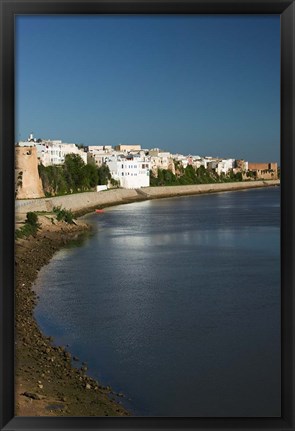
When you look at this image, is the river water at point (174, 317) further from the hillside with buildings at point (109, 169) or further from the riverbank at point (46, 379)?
the hillside with buildings at point (109, 169)

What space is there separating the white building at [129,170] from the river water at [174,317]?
4456mm

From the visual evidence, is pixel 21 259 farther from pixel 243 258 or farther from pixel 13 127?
pixel 13 127

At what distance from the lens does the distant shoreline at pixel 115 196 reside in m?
7.25

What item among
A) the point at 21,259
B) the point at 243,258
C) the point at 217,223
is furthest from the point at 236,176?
the point at 21,259

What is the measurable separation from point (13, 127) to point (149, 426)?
46 cm

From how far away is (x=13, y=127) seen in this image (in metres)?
0.77

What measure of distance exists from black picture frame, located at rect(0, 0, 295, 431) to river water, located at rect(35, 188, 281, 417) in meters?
0.84

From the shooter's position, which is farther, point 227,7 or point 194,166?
point 194,166

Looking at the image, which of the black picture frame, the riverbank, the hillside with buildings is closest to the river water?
the riverbank

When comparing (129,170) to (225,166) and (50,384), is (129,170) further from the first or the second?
(50,384)

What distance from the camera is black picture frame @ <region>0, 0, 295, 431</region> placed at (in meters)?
0.76

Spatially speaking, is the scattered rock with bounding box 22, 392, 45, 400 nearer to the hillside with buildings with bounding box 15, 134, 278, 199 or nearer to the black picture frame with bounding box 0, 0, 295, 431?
the black picture frame with bounding box 0, 0, 295, 431

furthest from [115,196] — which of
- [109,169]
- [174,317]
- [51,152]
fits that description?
[174,317]

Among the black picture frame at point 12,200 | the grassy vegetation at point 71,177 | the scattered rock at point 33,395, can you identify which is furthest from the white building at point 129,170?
the black picture frame at point 12,200
